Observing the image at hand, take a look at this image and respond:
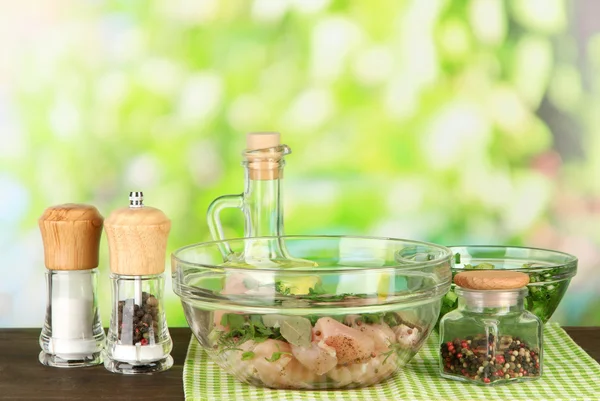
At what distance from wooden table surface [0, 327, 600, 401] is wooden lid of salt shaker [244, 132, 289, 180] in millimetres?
285

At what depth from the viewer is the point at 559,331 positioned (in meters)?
1.59

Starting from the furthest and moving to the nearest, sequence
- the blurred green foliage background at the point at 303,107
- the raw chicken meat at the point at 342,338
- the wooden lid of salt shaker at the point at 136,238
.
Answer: the blurred green foliage background at the point at 303,107 < the wooden lid of salt shaker at the point at 136,238 < the raw chicken meat at the point at 342,338

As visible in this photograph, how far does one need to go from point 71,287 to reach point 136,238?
142 millimetres

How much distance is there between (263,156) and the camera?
4.77ft

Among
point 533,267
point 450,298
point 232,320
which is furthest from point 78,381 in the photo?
point 533,267

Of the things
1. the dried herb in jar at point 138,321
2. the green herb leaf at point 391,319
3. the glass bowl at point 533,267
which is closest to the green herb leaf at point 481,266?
the glass bowl at point 533,267

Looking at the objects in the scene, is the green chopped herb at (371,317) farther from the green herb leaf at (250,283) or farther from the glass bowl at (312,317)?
the green herb leaf at (250,283)

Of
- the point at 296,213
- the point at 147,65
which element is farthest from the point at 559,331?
the point at 147,65

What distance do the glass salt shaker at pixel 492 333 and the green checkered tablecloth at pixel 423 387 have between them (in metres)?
0.02

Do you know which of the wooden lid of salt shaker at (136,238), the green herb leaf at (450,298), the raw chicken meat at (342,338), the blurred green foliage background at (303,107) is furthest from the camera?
the blurred green foliage background at (303,107)

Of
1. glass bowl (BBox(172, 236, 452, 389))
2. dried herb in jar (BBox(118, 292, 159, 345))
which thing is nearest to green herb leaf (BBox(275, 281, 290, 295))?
glass bowl (BBox(172, 236, 452, 389))

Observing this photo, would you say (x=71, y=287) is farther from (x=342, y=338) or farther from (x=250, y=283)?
(x=342, y=338)

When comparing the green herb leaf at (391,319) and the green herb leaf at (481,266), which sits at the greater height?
the green herb leaf at (481,266)

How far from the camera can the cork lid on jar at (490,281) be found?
126cm
